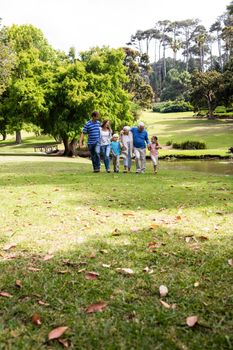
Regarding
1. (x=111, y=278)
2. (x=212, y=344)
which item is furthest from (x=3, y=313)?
(x=212, y=344)

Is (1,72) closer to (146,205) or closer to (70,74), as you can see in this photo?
(70,74)

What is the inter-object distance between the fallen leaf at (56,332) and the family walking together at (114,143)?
430 inches

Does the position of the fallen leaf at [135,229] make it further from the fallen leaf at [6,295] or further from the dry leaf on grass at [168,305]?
the fallen leaf at [6,295]

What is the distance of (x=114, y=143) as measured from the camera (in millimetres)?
14953

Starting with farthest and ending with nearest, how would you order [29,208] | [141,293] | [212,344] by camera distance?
[29,208] < [141,293] < [212,344]

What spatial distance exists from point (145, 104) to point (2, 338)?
5904 centimetres

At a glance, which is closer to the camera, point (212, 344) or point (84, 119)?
point (212, 344)

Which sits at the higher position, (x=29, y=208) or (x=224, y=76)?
(x=224, y=76)

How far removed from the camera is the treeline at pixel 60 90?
101 feet

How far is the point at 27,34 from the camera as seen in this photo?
175 ft

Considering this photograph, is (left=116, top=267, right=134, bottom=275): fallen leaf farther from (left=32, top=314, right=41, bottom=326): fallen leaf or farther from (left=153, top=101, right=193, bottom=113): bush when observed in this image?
(left=153, top=101, right=193, bottom=113): bush

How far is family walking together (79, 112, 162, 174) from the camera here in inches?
529

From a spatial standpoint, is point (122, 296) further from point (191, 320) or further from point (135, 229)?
point (135, 229)

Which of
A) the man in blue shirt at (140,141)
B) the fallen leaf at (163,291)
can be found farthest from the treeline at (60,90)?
the fallen leaf at (163,291)
